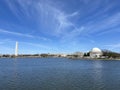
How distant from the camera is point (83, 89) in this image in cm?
3438

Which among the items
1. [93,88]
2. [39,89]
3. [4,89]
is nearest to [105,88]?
[93,88]

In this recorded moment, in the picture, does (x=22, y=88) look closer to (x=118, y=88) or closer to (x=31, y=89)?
(x=31, y=89)

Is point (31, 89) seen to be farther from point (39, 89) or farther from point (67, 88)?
point (67, 88)

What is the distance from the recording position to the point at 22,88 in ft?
115

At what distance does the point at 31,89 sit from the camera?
34062mm

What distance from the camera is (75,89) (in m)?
34.3

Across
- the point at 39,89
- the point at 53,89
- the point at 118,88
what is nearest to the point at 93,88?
the point at 118,88

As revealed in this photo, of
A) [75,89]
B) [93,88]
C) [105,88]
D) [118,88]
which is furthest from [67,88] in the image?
[118,88]

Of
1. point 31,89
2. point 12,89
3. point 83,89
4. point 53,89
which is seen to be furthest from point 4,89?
point 83,89

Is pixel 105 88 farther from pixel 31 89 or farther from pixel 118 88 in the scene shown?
pixel 31 89

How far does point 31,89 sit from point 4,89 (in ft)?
15.1

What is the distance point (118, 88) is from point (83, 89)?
635 centimetres

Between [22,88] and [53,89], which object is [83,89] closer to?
[53,89]

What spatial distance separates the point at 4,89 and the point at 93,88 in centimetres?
1540
